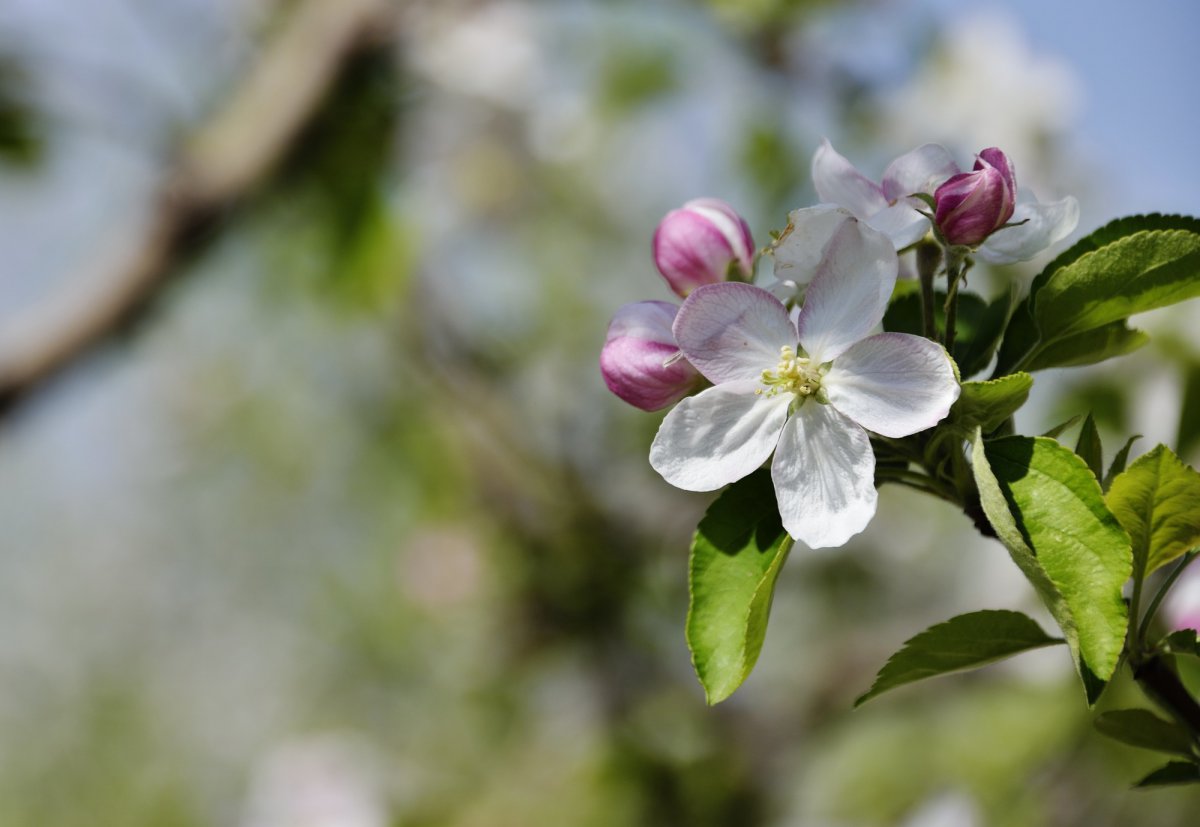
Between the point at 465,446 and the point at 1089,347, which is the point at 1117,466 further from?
the point at 465,446

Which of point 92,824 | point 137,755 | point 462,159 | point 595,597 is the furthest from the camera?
point 137,755

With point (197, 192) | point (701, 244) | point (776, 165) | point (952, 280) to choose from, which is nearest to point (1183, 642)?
point (952, 280)

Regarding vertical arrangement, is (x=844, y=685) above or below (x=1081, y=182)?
below

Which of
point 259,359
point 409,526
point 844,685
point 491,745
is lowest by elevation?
point 844,685

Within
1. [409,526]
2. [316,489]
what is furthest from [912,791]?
[316,489]

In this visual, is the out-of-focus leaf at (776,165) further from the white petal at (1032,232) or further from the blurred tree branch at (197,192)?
the white petal at (1032,232)

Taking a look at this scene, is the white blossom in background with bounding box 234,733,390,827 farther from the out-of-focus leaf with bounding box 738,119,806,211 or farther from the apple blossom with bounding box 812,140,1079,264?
the apple blossom with bounding box 812,140,1079,264

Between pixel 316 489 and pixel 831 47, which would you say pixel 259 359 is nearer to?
pixel 316 489
